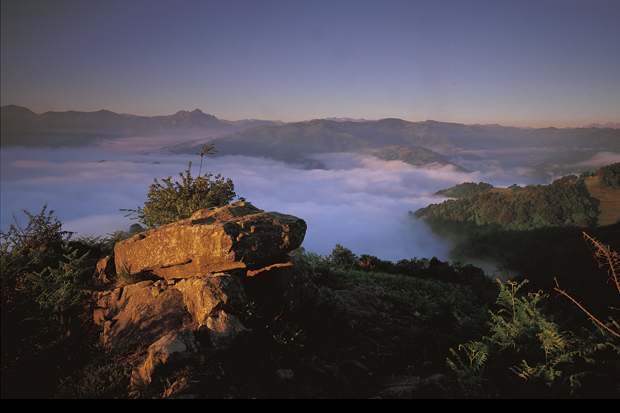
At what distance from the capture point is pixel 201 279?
29.9ft

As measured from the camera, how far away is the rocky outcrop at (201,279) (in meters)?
8.28

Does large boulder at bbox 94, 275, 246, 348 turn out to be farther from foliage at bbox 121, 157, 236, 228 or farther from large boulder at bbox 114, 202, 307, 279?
foliage at bbox 121, 157, 236, 228

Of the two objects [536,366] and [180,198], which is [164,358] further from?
[180,198]

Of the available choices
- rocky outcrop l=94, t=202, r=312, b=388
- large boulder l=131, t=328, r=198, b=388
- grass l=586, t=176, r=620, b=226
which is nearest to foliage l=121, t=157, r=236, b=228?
rocky outcrop l=94, t=202, r=312, b=388

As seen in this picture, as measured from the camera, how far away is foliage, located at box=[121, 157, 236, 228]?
16.3 meters

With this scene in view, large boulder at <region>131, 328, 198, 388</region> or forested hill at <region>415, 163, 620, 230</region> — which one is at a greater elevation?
large boulder at <region>131, 328, 198, 388</region>

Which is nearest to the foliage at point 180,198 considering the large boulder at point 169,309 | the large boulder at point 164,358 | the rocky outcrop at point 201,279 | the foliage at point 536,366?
the rocky outcrop at point 201,279

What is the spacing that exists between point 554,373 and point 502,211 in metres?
130

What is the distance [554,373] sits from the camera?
261 inches

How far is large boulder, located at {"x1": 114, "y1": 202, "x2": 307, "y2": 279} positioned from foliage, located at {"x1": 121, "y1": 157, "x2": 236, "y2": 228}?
16.2 feet

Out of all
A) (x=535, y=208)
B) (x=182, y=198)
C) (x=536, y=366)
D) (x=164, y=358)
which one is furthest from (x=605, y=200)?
(x=164, y=358)

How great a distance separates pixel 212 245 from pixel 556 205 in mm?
136895

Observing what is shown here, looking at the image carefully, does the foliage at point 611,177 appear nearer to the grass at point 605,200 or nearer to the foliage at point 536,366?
the grass at point 605,200
